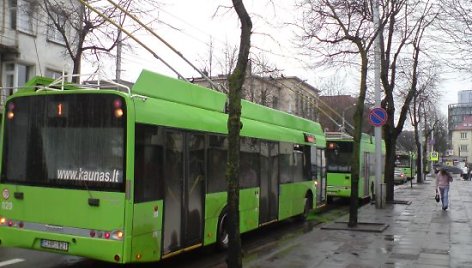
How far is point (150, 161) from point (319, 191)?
10.4m

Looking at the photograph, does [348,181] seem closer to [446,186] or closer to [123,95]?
[446,186]

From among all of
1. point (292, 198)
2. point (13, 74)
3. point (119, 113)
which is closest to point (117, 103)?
point (119, 113)

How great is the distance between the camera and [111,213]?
7293 mm

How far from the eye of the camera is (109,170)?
7.45 meters

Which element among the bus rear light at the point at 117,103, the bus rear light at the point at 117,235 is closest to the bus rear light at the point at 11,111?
the bus rear light at the point at 117,103

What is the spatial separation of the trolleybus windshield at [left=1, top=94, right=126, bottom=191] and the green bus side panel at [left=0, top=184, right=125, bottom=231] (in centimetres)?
11

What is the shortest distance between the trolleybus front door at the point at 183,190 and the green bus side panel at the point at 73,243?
105 cm

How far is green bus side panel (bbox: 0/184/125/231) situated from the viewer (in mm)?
7297

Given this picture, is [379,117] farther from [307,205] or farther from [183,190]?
[183,190]

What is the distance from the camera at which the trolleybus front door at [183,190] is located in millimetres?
8211

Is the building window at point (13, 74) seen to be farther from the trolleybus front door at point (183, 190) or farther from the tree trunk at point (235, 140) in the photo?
the tree trunk at point (235, 140)

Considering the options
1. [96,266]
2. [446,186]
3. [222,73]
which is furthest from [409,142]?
[96,266]

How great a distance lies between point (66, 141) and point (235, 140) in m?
2.52

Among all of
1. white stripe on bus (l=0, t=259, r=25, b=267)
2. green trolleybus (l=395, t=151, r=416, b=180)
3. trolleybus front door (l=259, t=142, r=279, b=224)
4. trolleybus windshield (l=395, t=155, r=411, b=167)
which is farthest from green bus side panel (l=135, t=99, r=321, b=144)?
trolleybus windshield (l=395, t=155, r=411, b=167)
